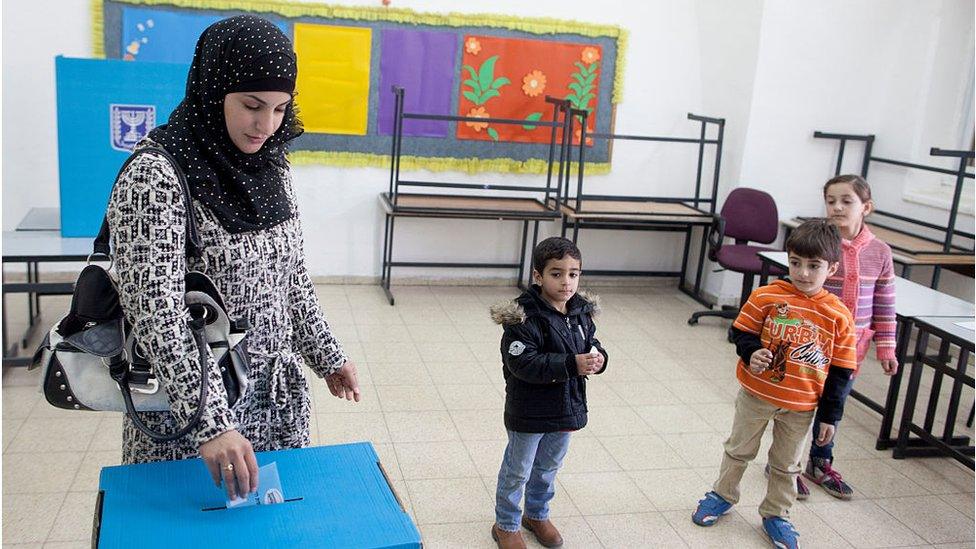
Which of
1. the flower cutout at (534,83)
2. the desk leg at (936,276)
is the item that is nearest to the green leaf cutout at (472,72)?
the flower cutout at (534,83)

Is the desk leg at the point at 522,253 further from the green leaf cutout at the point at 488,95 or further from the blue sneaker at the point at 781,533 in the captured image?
the blue sneaker at the point at 781,533

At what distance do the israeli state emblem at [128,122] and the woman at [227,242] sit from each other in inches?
98.4

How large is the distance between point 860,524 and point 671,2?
360cm

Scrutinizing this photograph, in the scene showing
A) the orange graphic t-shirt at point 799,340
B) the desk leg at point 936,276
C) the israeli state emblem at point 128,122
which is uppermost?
the israeli state emblem at point 128,122

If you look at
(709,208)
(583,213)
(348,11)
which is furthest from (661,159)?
(348,11)

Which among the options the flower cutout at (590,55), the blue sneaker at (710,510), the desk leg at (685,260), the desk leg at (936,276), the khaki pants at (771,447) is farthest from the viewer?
the desk leg at (685,260)

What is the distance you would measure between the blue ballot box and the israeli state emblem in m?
2.73

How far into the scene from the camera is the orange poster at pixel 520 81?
202 inches

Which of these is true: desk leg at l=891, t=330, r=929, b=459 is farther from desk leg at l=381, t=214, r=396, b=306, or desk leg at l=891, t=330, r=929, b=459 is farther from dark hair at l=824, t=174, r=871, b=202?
desk leg at l=381, t=214, r=396, b=306

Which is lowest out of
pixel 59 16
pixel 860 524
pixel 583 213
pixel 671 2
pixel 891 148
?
pixel 860 524

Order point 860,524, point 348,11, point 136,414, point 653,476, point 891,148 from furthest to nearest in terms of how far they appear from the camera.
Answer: point 891,148 < point 348,11 < point 653,476 < point 860,524 < point 136,414

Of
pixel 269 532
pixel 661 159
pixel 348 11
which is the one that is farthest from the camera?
pixel 661 159

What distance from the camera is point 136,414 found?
4.18ft

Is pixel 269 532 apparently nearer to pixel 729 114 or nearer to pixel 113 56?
pixel 113 56
